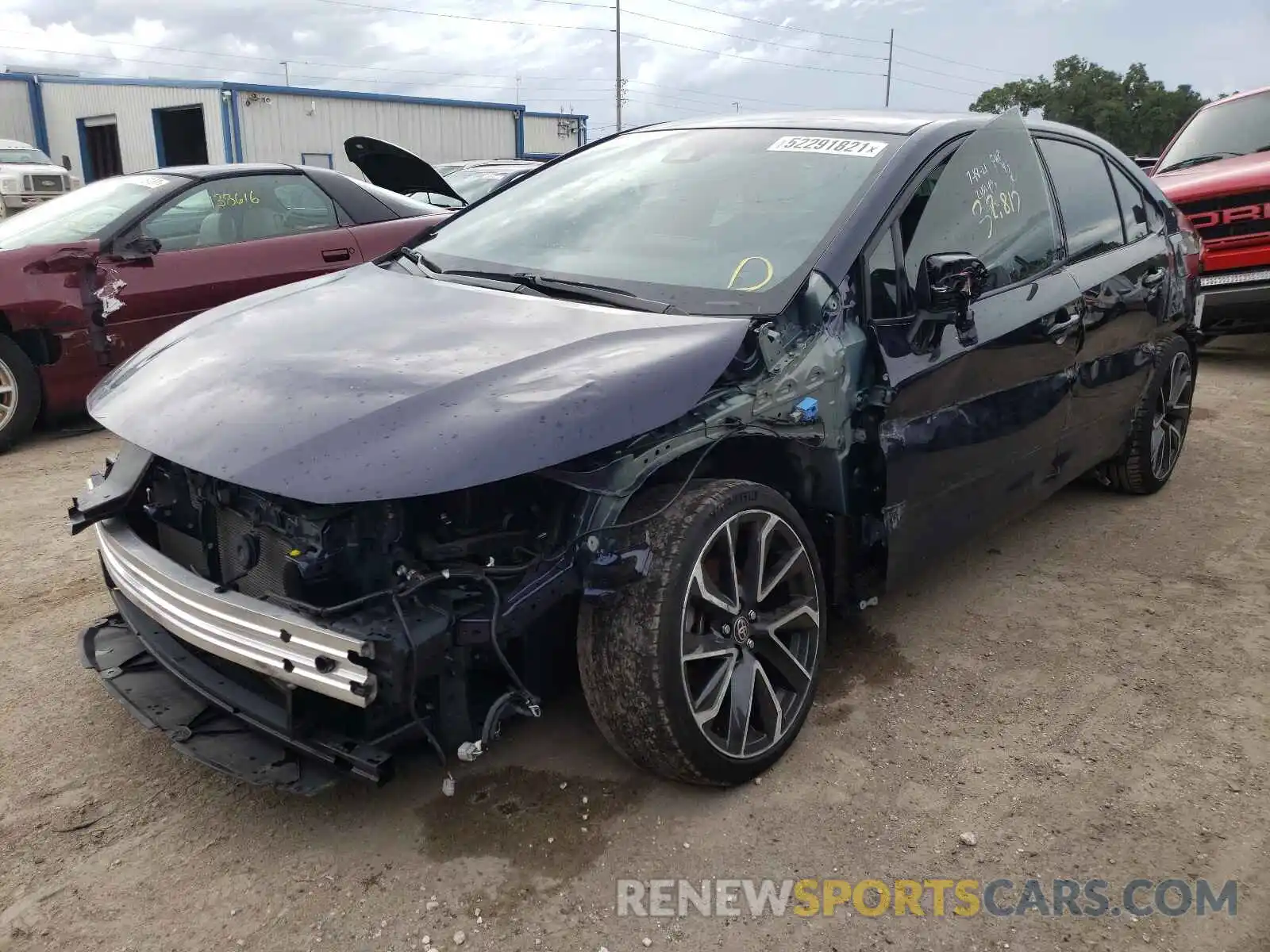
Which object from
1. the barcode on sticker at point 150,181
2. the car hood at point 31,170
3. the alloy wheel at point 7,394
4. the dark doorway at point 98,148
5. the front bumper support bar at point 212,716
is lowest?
the front bumper support bar at point 212,716

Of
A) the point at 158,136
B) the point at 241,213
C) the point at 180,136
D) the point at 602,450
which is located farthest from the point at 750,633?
the point at 180,136

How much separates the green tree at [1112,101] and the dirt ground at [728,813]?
5041 cm

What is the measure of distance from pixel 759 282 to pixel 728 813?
1393 mm

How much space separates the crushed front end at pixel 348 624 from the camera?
6.83ft

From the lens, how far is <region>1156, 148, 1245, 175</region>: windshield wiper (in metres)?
8.16

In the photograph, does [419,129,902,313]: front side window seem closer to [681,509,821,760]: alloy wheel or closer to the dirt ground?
[681,509,821,760]: alloy wheel

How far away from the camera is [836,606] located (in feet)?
9.92

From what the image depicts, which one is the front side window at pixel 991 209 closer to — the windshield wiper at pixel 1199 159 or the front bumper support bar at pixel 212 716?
the front bumper support bar at pixel 212 716

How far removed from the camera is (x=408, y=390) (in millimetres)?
2225

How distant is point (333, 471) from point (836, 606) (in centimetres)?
163

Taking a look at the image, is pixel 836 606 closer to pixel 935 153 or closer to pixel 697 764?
pixel 697 764

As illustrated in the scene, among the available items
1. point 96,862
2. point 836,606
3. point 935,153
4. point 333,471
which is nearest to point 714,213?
point 935,153

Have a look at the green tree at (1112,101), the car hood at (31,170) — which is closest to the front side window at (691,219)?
the car hood at (31,170)

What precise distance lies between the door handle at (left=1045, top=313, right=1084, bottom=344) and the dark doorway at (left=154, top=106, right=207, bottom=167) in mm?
25668
